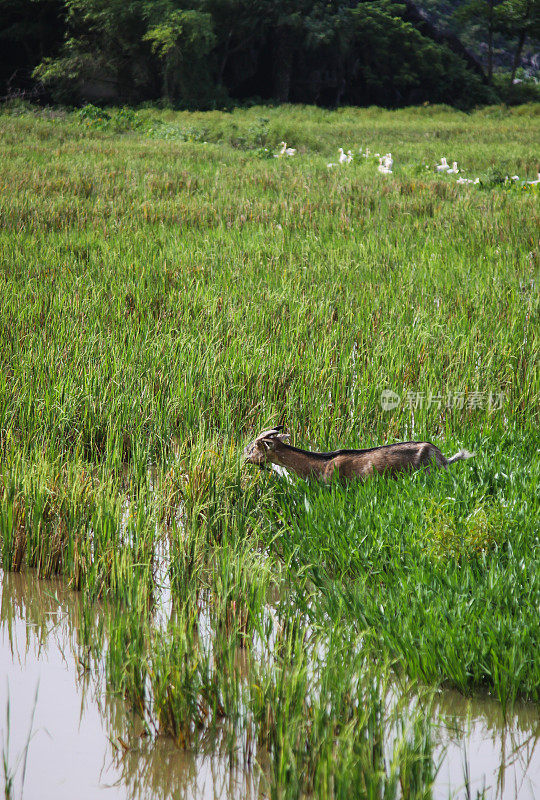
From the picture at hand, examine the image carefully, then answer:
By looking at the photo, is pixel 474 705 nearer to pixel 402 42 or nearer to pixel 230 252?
pixel 230 252

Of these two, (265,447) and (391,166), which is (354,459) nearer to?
(265,447)

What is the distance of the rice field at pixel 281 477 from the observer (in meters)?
1.72

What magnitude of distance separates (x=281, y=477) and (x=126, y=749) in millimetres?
1337

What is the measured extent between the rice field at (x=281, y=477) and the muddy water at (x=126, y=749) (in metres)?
0.05

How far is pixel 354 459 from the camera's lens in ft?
8.91

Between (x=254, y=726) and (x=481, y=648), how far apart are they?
0.64 metres

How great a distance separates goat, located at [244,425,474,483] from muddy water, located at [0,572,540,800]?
105cm

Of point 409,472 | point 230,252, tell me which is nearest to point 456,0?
point 230,252

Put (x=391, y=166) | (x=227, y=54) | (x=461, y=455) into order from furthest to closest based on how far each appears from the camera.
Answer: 1. (x=227, y=54)
2. (x=391, y=166)
3. (x=461, y=455)

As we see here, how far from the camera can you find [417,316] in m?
4.70

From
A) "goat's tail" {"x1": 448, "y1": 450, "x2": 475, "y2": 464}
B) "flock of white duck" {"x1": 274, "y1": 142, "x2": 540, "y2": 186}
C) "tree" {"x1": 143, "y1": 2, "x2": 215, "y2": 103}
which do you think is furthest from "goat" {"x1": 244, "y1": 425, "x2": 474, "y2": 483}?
"tree" {"x1": 143, "y1": 2, "x2": 215, "y2": 103}

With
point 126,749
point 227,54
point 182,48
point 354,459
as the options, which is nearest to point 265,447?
point 354,459

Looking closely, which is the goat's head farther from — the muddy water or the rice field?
the muddy water

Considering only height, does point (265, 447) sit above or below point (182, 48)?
below
